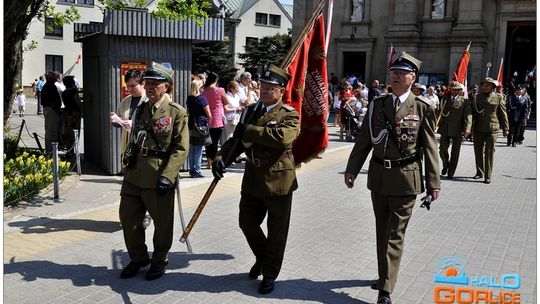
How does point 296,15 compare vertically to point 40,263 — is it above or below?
above

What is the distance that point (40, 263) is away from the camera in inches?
217

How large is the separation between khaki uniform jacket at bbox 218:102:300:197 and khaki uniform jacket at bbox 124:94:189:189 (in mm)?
468

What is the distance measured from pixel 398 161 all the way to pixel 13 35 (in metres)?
8.00

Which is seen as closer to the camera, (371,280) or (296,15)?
(371,280)

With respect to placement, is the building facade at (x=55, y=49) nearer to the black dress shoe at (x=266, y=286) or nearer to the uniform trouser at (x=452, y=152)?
the uniform trouser at (x=452, y=152)

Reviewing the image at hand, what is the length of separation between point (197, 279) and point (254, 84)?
9.02 m

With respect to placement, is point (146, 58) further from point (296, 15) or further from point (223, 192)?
point (296, 15)

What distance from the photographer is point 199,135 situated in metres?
9.74

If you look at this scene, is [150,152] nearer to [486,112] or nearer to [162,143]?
[162,143]

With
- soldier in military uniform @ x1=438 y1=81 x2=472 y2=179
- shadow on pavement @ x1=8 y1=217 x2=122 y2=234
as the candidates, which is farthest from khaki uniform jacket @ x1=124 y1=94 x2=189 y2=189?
soldier in military uniform @ x1=438 y1=81 x2=472 y2=179

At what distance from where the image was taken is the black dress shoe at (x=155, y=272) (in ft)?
16.9

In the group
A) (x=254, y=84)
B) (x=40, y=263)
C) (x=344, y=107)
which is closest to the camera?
(x=40, y=263)

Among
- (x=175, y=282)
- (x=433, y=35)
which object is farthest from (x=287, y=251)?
(x=433, y=35)

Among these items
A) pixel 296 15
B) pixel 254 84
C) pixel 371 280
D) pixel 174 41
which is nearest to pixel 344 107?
pixel 254 84
